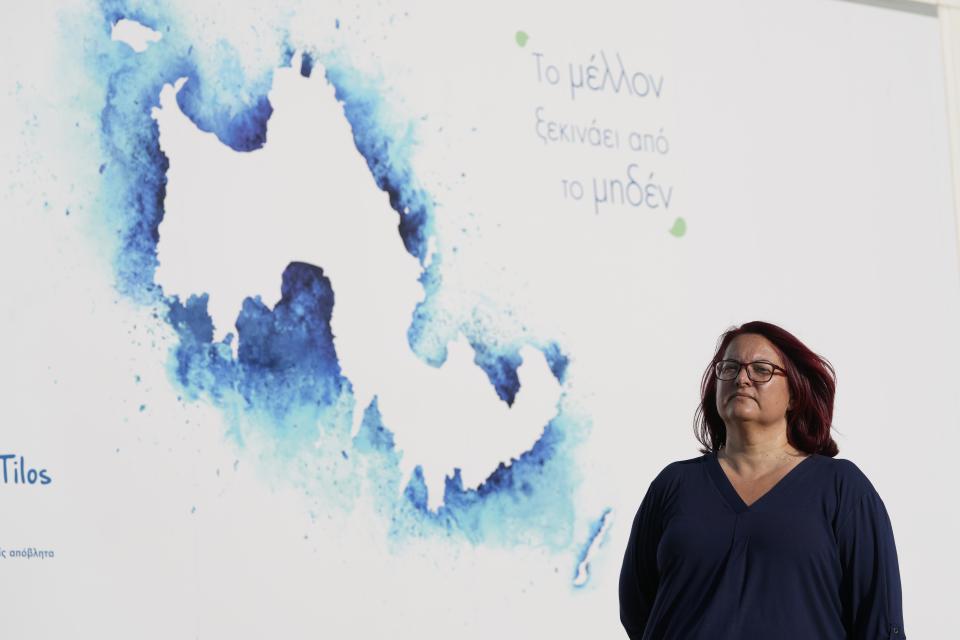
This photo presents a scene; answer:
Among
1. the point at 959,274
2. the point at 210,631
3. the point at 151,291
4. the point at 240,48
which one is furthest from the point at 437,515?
the point at 959,274

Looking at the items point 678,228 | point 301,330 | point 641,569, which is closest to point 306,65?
point 301,330

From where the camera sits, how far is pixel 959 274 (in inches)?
163

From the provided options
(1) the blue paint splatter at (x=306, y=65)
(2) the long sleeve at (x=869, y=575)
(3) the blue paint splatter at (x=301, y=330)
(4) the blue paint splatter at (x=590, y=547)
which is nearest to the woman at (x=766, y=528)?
(2) the long sleeve at (x=869, y=575)

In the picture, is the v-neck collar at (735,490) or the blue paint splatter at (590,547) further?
the blue paint splatter at (590,547)

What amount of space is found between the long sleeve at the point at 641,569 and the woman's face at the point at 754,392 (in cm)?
20

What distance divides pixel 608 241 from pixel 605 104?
37 centimetres

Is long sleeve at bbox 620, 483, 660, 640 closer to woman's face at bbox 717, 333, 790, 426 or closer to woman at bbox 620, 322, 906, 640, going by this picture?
woman at bbox 620, 322, 906, 640

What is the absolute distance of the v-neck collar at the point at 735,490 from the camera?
204 cm

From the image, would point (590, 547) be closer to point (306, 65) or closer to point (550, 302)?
point (550, 302)

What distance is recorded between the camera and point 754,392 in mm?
2102

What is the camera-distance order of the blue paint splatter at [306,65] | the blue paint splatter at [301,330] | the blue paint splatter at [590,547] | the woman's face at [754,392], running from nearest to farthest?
the woman's face at [754,392] → the blue paint splatter at [301,330] → the blue paint splatter at [306,65] → the blue paint splatter at [590,547]

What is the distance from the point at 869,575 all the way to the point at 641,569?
15.7 inches

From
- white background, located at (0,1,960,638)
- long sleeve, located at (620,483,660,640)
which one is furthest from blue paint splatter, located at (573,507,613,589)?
long sleeve, located at (620,483,660,640)

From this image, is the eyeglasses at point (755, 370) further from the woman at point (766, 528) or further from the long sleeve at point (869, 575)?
the long sleeve at point (869, 575)
